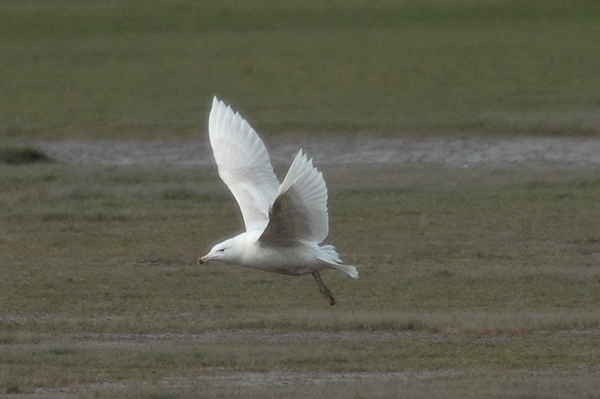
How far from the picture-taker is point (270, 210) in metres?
8.95

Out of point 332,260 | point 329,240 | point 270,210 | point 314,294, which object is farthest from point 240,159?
point 329,240

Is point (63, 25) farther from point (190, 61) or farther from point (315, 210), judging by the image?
point (315, 210)

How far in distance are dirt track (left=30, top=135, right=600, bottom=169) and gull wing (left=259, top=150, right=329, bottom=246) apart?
10460 mm

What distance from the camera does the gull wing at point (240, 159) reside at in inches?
415

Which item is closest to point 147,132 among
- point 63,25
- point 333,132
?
point 333,132

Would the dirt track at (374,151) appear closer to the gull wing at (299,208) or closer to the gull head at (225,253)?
the gull head at (225,253)

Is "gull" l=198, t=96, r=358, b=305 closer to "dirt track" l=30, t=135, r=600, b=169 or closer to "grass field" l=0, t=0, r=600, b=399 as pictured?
"grass field" l=0, t=0, r=600, b=399

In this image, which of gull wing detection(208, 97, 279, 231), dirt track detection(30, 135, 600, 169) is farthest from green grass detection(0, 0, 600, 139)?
gull wing detection(208, 97, 279, 231)

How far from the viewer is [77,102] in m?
27.8

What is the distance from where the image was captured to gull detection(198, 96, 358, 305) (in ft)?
28.8

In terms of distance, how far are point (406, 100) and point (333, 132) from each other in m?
4.57

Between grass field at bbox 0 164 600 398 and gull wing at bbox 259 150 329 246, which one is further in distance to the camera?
grass field at bbox 0 164 600 398

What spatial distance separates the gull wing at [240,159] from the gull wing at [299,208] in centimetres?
99

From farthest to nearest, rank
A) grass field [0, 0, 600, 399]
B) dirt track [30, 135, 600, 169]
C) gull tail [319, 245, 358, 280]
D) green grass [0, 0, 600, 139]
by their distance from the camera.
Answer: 1. green grass [0, 0, 600, 139]
2. dirt track [30, 135, 600, 169]
3. grass field [0, 0, 600, 399]
4. gull tail [319, 245, 358, 280]
